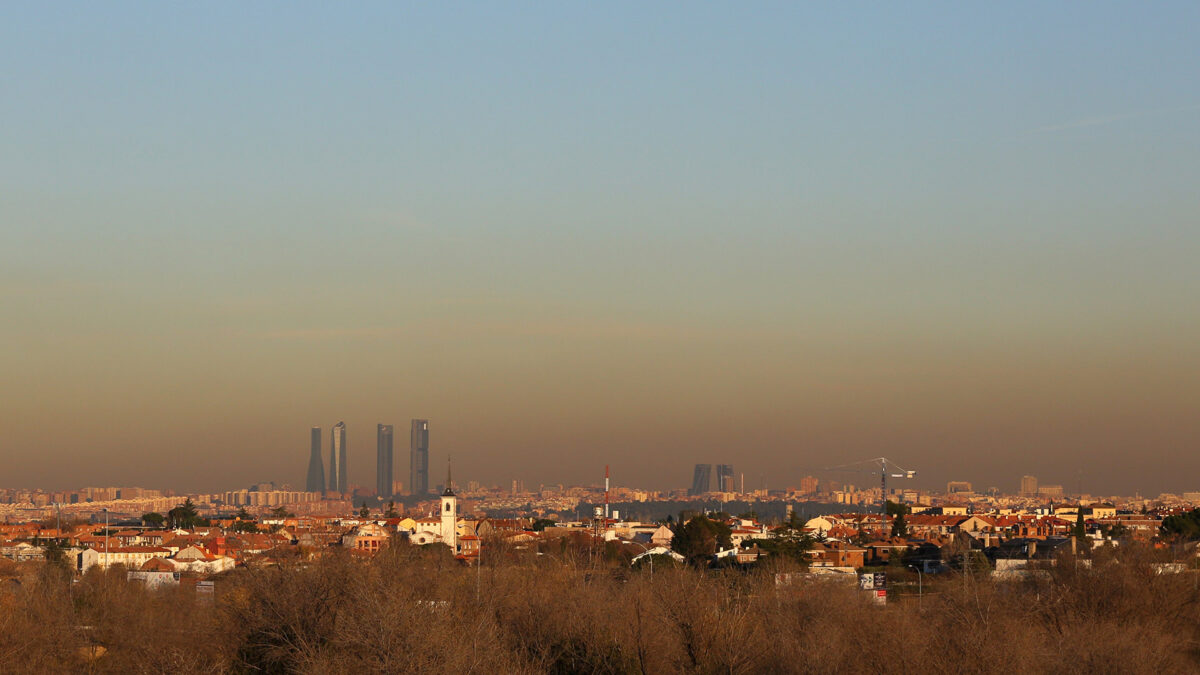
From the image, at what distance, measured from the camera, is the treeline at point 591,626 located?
2620 centimetres

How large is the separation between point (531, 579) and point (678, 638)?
10.5 meters

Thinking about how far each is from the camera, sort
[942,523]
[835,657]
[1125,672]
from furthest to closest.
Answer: [942,523] → [835,657] → [1125,672]

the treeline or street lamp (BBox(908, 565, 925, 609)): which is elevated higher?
the treeline

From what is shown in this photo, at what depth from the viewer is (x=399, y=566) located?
4122 cm

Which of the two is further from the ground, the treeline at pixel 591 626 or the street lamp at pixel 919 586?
the treeline at pixel 591 626

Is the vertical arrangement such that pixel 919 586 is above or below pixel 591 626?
below

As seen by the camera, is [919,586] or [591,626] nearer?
[591,626]

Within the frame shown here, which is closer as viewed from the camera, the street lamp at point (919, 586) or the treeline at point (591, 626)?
the treeline at point (591, 626)

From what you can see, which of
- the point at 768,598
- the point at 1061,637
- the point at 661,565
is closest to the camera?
the point at 1061,637

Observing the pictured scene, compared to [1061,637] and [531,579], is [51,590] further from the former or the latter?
[1061,637]

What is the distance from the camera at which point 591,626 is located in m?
32.0

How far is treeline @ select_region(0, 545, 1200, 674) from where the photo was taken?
26.2 meters

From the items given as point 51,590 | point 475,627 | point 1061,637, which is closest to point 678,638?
point 475,627

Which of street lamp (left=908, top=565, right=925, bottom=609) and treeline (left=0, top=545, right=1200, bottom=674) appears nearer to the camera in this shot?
treeline (left=0, top=545, right=1200, bottom=674)
